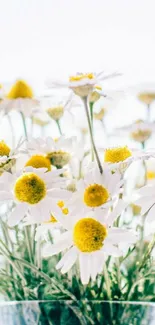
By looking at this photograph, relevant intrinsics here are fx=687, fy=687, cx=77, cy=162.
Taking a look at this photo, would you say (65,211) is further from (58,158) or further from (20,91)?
(20,91)

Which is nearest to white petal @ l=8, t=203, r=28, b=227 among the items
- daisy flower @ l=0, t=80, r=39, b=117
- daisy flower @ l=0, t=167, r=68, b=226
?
daisy flower @ l=0, t=167, r=68, b=226

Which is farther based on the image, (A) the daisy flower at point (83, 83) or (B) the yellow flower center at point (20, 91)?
(B) the yellow flower center at point (20, 91)

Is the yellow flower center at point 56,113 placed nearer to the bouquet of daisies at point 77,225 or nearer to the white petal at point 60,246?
the bouquet of daisies at point 77,225

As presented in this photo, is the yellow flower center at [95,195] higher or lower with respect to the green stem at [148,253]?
higher

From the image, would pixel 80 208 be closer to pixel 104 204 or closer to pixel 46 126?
pixel 104 204

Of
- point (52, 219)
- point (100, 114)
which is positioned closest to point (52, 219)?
point (52, 219)

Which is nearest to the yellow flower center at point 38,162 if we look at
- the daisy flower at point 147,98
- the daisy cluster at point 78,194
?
the daisy cluster at point 78,194
